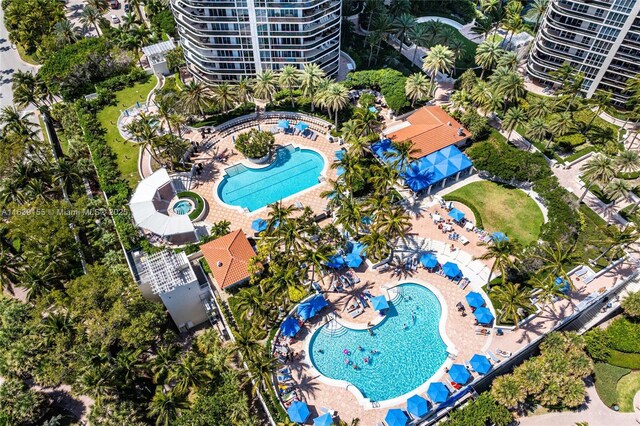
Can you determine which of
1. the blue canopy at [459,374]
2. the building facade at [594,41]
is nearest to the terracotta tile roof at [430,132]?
the building facade at [594,41]

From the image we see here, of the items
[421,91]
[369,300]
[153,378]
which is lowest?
[153,378]

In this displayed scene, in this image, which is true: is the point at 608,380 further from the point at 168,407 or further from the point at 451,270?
the point at 168,407

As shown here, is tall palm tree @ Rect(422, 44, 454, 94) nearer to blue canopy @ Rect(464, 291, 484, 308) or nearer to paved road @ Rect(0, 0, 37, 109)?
blue canopy @ Rect(464, 291, 484, 308)

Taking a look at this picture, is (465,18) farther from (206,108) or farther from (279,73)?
(206,108)

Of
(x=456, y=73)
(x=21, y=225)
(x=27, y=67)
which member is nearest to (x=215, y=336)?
(x=21, y=225)

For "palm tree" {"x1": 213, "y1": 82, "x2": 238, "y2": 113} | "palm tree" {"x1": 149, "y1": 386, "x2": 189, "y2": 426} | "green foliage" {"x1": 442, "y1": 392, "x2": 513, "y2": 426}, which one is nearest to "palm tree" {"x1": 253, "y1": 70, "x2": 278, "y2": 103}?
"palm tree" {"x1": 213, "y1": 82, "x2": 238, "y2": 113}

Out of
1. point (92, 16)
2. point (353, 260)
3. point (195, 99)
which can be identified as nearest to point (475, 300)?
point (353, 260)

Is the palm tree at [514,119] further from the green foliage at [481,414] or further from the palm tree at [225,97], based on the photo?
the palm tree at [225,97]
